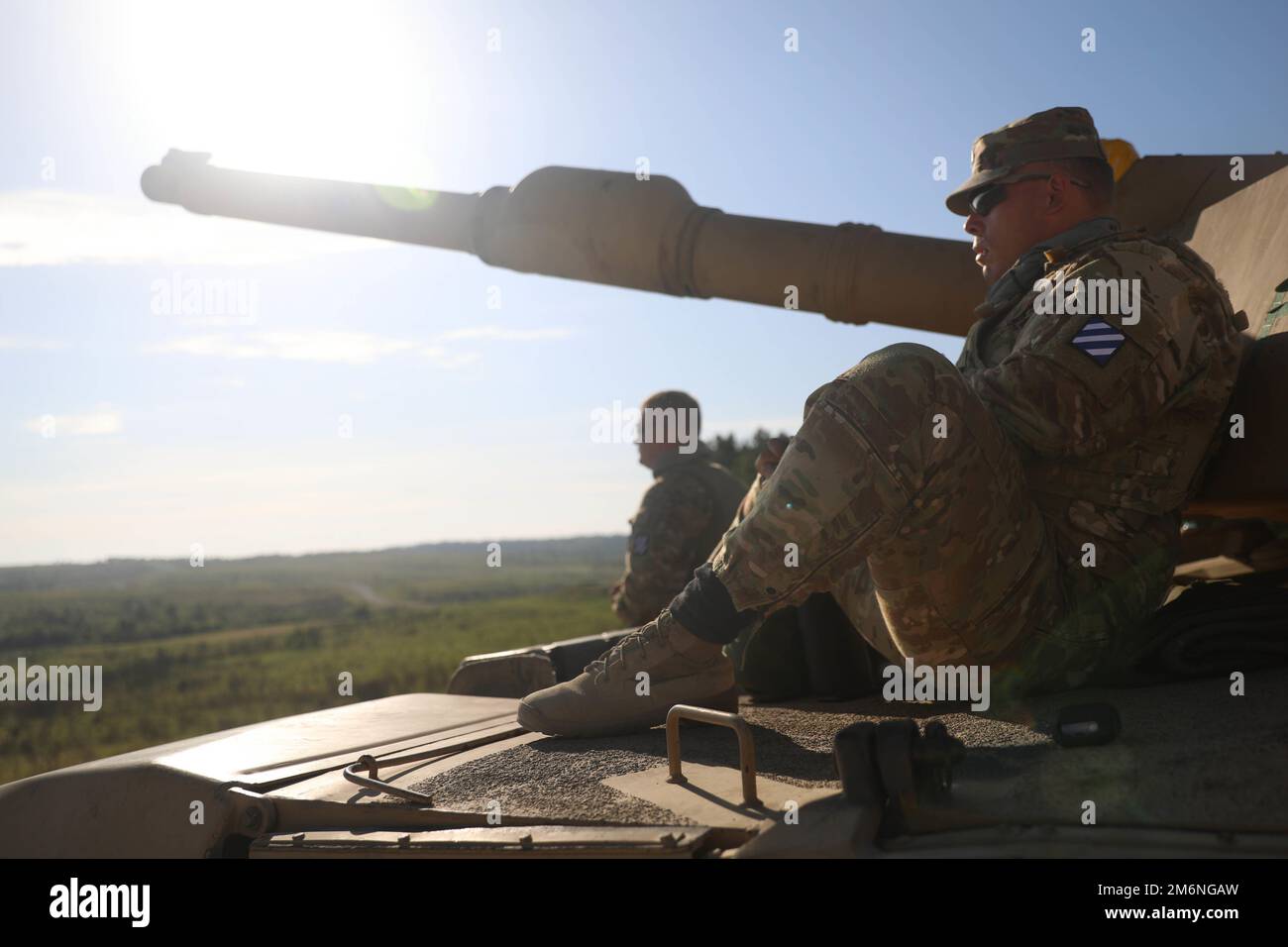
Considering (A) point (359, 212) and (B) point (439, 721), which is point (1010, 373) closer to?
(B) point (439, 721)

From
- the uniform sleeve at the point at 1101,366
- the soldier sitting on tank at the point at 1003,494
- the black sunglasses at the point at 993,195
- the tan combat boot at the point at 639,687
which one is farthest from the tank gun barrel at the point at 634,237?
the tan combat boot at the point at 639,687

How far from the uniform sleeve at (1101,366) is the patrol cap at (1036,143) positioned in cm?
50

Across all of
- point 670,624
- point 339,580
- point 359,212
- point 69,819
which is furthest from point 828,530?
point 339,580

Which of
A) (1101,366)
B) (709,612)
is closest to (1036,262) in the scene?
(1101,366)

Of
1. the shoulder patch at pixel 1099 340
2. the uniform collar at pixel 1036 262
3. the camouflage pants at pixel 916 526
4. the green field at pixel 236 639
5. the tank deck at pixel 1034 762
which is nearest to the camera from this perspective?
the tank deck at pixel 1034 762

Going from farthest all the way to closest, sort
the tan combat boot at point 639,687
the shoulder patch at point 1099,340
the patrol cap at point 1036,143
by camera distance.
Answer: the patrol cap at point 1036,143, the tan combat boot at point 639,687, the shoulder patch at point 1099,340

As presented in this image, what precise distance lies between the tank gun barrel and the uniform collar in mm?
1505

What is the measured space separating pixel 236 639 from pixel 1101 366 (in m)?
54.0

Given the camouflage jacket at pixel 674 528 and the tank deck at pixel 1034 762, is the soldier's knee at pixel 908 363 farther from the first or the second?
the camouflage jacket at pixel 674 528

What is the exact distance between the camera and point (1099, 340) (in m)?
2.57

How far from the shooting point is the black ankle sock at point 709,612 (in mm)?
2629
